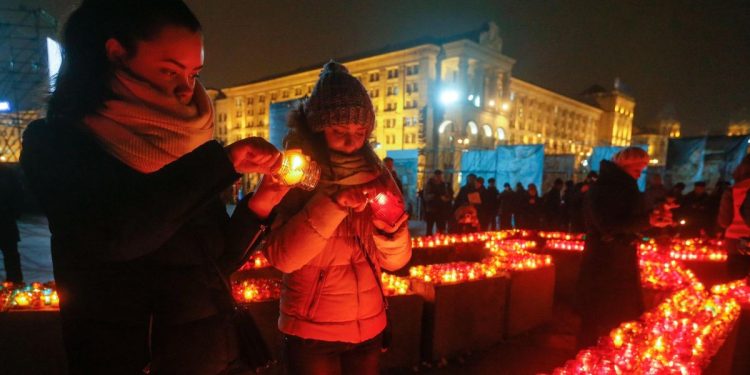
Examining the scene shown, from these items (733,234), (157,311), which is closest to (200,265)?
(157,311)

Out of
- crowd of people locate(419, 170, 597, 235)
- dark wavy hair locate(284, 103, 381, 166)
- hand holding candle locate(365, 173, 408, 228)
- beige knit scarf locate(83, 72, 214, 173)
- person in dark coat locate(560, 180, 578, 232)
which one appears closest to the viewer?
beige knit scarf locate(83, 72, 214, 173)

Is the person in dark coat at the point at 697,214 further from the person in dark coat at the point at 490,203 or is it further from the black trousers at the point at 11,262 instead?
the black trousers at the point at 11,262

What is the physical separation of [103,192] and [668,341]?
291cm

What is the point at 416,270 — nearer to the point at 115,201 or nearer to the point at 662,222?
the point at 662,222

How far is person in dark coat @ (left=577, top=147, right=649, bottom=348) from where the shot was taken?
3346mm

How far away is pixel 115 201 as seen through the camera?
35.4 inches

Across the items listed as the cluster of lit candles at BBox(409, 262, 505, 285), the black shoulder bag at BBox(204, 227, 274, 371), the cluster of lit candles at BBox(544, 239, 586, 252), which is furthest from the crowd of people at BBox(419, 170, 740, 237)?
the black shoulder bag at BBox(204, 227, 274, 371)

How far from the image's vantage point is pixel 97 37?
3.47ft

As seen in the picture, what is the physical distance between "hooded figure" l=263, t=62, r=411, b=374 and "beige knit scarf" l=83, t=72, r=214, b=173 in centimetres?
72

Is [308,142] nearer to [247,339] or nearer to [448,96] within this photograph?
[247,339]

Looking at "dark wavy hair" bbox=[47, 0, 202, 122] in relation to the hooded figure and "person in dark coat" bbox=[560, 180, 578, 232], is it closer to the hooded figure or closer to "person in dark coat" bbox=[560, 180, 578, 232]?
the hooded figure

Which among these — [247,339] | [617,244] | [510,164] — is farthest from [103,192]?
[510,164]

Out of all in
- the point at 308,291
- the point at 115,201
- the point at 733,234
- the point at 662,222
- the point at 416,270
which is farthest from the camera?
the point at 733,234

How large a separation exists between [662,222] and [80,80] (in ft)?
13.4
